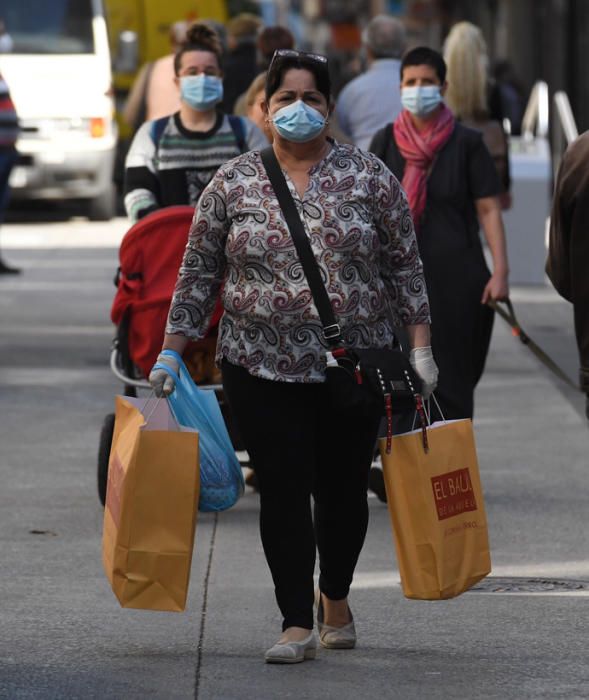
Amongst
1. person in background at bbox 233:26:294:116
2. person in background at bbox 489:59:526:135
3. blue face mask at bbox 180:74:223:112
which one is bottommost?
person in background at bbox 489:59:526:135

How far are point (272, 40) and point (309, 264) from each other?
654 cm

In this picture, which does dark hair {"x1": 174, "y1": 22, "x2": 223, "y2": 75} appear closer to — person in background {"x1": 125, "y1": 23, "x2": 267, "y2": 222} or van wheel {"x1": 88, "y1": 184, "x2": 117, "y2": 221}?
person in background {"x1": 125, "y1": 23, "x2": 267, "y2": 222}

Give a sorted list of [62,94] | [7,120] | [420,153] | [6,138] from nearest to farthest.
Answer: [420,153]
[7,120]
[6,138]
[62,94]

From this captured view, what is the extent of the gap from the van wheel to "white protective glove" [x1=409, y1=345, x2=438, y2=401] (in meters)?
16.8

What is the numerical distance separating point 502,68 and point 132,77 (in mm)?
5597

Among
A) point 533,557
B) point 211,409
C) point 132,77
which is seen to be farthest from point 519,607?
point 132,77

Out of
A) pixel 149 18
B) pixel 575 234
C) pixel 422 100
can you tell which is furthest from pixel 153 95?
pixel 149 18

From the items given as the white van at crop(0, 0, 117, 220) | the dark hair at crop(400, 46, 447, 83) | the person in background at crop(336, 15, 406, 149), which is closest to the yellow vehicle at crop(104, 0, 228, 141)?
the white van at crop(0, 0, 117, 220)

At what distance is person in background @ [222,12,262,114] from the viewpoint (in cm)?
1287

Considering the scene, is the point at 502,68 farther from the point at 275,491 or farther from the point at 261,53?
the point at 275,491

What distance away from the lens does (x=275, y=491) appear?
5.59 m

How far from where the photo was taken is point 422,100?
775 cm

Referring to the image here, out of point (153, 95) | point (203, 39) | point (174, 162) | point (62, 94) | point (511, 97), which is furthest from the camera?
point (511, 97)

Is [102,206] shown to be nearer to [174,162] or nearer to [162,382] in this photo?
[174,162]
